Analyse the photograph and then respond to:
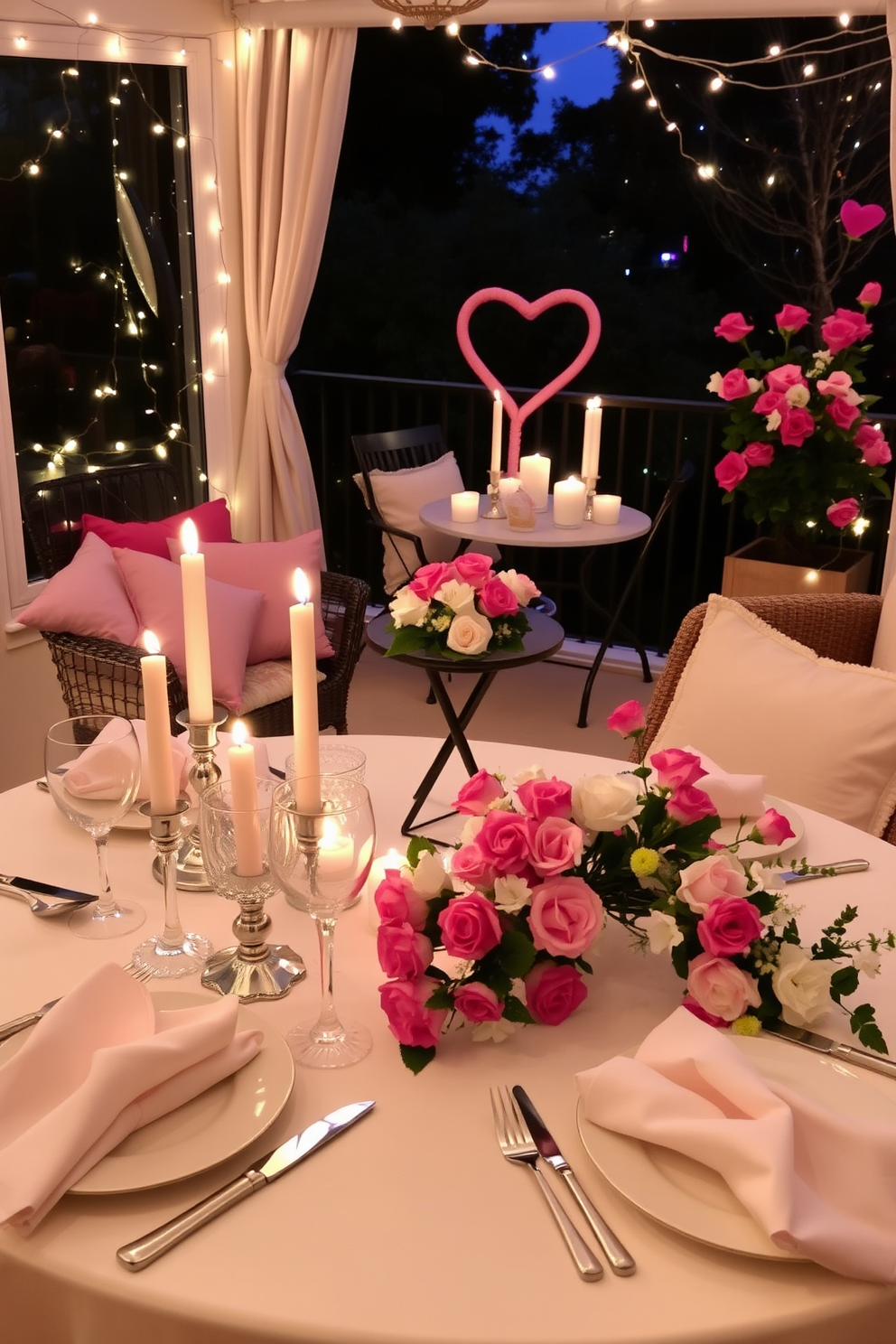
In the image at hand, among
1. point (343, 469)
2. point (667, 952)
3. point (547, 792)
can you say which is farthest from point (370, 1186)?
point (343, 469)

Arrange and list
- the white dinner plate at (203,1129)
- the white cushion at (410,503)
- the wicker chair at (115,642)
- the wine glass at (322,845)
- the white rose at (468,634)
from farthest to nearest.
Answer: the white cushion at (410,503) < the wicker chair at (115,642) < the white rose at (468,634) < the wine glass at (322,845) < the white dinner plate at (203,1129)

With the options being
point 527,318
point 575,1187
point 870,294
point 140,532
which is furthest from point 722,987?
point 527,318

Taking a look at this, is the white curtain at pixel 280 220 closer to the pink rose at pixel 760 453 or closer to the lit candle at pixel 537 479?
the lit candle at pixel 537 479

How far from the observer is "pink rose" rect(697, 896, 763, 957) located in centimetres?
120

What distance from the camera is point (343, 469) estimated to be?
6.16 meters

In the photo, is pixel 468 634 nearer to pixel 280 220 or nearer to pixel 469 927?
pixel 469 927

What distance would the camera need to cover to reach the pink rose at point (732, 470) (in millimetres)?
3566

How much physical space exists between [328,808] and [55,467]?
3140 mm

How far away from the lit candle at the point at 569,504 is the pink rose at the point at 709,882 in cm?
271

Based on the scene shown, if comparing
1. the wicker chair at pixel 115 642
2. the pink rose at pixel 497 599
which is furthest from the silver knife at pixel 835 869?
the wicker chair at pixel 115 642

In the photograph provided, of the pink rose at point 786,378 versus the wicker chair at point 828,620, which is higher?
the pink rose at point 786,378

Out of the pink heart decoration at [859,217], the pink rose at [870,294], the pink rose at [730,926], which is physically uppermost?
the pink heart decoration at [859,217]

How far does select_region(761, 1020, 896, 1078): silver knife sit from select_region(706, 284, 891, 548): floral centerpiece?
2.45 meters

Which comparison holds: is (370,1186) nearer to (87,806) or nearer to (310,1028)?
(310,1028)
